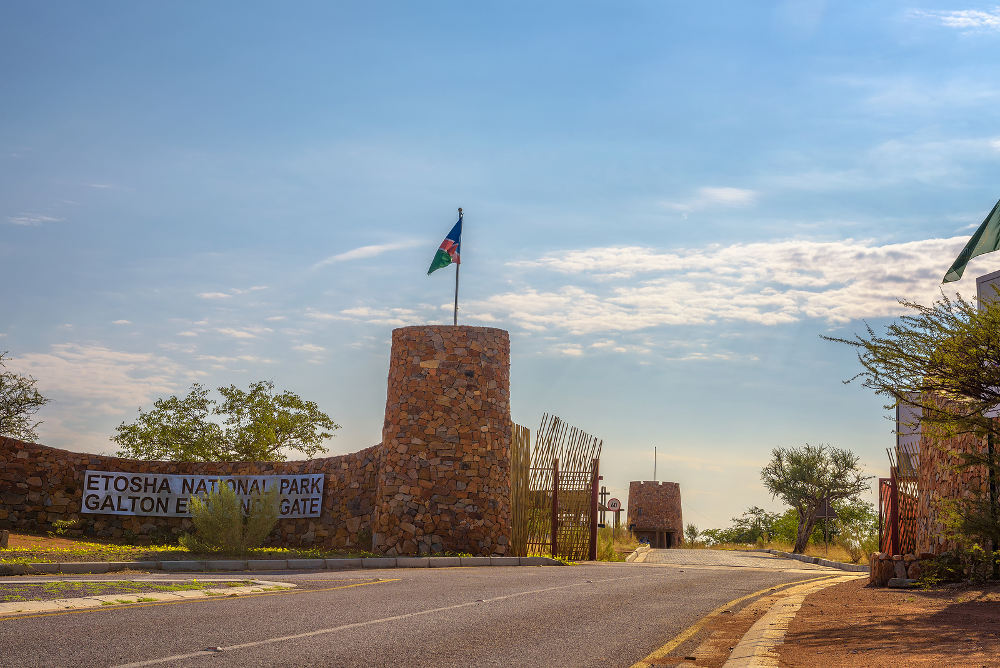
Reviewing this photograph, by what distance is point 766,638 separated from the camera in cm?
841

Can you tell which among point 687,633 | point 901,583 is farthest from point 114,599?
point 901,583

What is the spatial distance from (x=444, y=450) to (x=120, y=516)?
916cm

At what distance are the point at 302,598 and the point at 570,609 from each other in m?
3.25

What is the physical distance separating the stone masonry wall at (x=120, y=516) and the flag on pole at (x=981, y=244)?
591 inches

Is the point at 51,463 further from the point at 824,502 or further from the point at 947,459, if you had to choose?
the point at 824,502

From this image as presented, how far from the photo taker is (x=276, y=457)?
3684 cm

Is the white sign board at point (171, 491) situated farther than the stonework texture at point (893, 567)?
Yes

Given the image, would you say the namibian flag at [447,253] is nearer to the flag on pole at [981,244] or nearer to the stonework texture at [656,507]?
the flag on pole at [981,244]

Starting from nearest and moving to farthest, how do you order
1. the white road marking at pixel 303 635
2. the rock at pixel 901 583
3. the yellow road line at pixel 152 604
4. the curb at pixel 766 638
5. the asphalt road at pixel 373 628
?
1. the white road marking at pixel 303 635
2. the asphalt road at pixel 373 628
3. the curb at pixel 766 638
4. the yellow road line at pixel 152 604
5. the rock at pixel 901 583

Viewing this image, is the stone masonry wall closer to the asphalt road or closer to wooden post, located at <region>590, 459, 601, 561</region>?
wooden post, located at <region>590, 459, 601, 561</region>

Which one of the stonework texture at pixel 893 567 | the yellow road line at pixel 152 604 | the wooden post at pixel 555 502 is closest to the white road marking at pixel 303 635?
the yellow road line at pixel 152 604

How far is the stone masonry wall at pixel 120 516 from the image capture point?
79.2 ft

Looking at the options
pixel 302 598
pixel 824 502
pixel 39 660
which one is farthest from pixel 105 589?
pixel 824 502

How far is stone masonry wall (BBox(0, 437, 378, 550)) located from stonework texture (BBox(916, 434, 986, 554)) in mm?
13219
